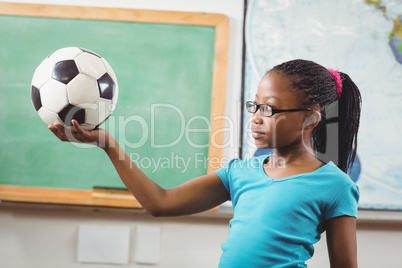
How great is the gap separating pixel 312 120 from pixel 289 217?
0.80 feet

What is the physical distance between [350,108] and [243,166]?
1.04 ft

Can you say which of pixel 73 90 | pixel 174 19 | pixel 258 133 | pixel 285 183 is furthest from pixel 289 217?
pixel 174 19

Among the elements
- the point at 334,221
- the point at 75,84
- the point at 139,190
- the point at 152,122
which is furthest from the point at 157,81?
the point at 334,221

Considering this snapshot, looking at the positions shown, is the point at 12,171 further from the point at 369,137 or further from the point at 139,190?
the point at 369,137

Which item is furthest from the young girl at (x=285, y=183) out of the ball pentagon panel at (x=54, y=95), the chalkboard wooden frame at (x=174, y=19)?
the chalkboard wooden frame at (x=174, y=19)

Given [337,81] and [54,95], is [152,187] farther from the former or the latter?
[337,81]

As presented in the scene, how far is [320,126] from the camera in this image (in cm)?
99

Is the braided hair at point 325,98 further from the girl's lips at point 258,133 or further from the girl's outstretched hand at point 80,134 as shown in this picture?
the girl's outstretched hand at point 80,134

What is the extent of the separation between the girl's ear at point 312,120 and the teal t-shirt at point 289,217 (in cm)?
11

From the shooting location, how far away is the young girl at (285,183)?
0.82 metres

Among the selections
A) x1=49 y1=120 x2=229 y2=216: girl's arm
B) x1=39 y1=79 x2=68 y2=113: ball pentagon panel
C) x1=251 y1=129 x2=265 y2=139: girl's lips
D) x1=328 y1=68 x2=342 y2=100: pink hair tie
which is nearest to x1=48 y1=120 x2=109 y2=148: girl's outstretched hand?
x1=49 y1=120 x2=229 y2=216: girl's arm

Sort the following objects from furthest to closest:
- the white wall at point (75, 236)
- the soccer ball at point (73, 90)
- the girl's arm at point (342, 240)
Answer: the white wall at point (75, 236) < the soccer ball at point (73, 90) < the girl's arm at point (342, 240)

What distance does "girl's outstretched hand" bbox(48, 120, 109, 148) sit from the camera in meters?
0.83

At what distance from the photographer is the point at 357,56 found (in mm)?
1714
